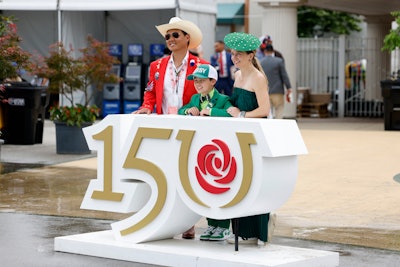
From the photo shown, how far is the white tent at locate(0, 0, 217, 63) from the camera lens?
79.1 ft

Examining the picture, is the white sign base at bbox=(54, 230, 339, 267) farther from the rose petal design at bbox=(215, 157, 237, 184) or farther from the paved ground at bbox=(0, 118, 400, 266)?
the rose petal design at bbox=(215, 157, 237, 184)

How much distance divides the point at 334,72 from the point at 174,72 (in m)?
21.2

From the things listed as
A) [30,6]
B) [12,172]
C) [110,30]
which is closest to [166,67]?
[12,172]

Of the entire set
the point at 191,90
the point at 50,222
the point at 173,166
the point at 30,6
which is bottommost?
the point at 50,222

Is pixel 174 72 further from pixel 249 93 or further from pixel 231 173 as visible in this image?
pixel 231 173

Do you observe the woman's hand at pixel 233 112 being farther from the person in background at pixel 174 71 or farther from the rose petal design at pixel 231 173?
the rose petal design at pixel 231 173

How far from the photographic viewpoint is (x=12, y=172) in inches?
572

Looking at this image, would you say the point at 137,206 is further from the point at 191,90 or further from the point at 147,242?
the point at 191,90

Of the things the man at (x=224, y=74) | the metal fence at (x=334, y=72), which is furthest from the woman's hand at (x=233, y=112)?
the metal fence at (x=334, y=72)

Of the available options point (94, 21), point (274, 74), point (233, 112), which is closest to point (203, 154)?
point (233, 112)

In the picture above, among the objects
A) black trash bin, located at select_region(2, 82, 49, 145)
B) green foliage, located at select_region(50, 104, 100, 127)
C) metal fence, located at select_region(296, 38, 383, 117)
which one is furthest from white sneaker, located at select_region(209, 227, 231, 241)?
metal fence, located at select_region(296, 38, 383, 117)

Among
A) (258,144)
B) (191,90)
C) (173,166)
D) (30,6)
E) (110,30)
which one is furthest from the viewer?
(110,30)

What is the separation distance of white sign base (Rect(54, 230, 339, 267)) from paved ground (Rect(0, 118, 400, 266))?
0.38 feet

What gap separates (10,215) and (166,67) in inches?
102
